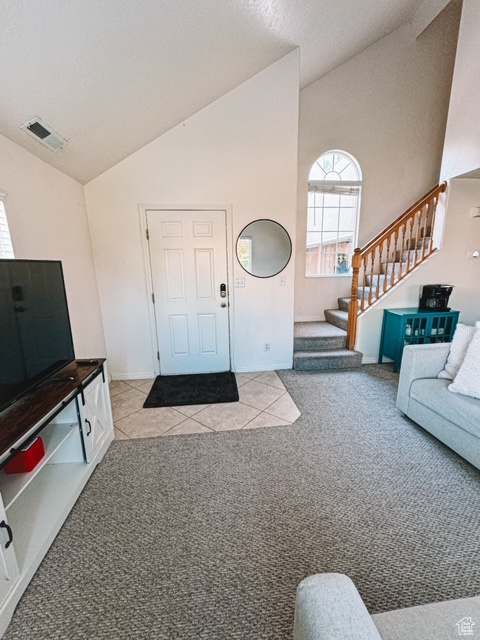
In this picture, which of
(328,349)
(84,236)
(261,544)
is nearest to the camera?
(261,544)

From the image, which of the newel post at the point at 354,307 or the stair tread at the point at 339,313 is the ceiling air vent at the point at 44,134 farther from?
the stair tread at the point at 339,313

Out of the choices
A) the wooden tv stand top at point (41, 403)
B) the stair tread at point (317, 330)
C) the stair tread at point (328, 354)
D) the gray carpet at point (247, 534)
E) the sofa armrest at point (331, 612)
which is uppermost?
the wooden tv stand top at point (41, 403)

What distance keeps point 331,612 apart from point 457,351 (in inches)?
87.3

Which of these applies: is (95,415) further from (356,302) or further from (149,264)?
(356,302)

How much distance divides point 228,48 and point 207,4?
1.86 feet

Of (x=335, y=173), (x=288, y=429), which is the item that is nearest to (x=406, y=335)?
(x=288, y=429)

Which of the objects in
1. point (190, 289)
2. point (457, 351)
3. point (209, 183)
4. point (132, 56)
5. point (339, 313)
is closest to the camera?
point (132, 56)

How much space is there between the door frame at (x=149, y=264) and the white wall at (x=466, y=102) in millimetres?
2814

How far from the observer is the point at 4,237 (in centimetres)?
184

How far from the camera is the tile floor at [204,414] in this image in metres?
2.43

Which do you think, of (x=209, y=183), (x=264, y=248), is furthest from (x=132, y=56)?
(x=264, y=248)

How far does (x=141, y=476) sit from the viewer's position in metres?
1.88

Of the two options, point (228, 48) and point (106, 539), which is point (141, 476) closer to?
point (106, 539)

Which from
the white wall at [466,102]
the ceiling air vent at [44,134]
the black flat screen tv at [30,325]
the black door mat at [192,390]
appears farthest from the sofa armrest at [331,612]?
the white wall at [466,102]
